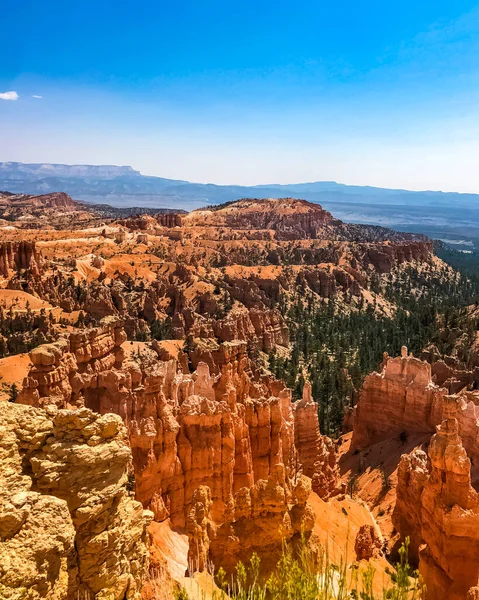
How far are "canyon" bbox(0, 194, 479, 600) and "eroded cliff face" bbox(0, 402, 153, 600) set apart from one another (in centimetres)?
2

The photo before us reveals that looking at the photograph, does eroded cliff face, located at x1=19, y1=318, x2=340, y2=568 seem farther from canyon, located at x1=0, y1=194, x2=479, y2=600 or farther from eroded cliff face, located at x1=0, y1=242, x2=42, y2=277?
eroded cliff face, located at x1=0, y1=242, x2=42, y2=277

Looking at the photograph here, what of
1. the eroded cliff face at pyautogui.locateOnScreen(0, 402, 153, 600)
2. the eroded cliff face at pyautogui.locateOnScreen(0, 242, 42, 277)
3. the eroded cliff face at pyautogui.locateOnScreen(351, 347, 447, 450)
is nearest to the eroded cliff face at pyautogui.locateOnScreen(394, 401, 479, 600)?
the eroded cliff face at pyautogui.locateOnScreen(0, 402, 153, 600)

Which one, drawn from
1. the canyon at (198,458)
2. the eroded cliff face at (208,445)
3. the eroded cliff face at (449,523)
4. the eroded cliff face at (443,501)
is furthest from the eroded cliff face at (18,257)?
the eroded cliff face at (449,523)

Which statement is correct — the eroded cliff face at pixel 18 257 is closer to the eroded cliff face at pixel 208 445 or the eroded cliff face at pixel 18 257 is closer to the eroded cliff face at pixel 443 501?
the eroded cliff face at pixel 208 445

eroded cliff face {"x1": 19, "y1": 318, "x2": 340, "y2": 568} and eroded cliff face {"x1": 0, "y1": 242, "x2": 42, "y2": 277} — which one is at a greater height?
eroded cliff face {"x1": 19, "y1": 318, "x2": 340, "y2": 568}

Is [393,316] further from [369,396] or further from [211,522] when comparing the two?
[211,522]

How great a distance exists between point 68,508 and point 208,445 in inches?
419

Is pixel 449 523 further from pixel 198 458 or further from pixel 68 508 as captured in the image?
pixel 68 508

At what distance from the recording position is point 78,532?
21.4ft

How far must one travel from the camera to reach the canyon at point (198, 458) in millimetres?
6543

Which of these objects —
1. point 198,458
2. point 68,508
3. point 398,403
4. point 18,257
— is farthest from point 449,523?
point 18,257

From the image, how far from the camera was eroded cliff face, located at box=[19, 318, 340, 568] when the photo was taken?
11.6m

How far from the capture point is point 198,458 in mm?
16641

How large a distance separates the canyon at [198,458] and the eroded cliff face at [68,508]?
21 mm
